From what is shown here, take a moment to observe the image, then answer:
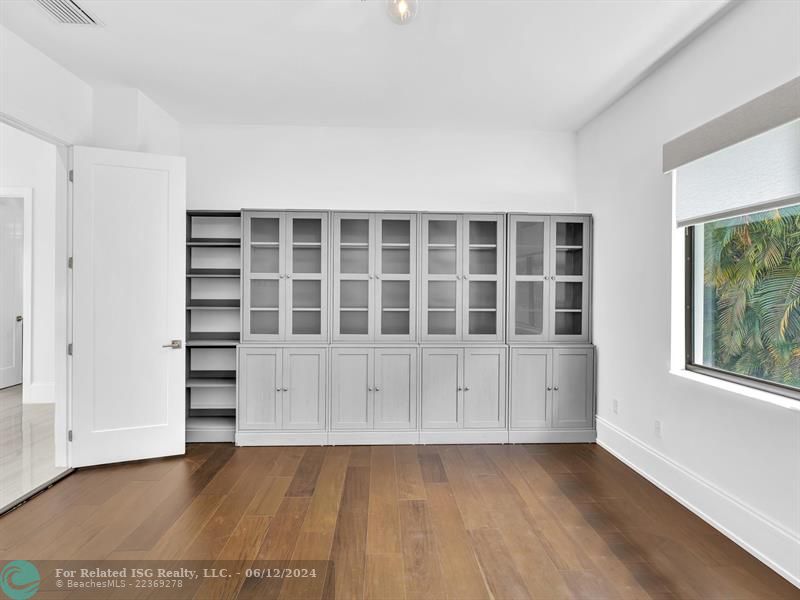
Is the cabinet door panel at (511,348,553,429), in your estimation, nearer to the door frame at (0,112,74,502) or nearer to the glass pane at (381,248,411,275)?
the glass pane at (381,248,411,275)

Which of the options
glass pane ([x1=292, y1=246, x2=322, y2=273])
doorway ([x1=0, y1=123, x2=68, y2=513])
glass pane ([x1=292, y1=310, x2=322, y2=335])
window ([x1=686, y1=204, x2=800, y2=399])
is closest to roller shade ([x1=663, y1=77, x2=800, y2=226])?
window ([x1=686, y1=204, x2=800, y2=399])

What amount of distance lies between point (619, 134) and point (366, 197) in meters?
2.23

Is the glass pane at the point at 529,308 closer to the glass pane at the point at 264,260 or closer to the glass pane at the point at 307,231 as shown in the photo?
the glass pane at the point at 307,231

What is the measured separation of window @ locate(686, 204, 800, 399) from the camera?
7.84 feet

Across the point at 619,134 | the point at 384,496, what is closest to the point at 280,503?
the point at 384,496

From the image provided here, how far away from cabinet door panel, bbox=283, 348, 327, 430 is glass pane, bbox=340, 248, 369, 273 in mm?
759

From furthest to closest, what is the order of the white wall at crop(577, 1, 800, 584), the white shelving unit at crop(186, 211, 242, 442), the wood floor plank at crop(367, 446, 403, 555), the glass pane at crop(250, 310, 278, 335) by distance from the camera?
the white shelving unit at crop(186, 211, 242, 442) < the glass pane at crop(250, 310, 278, 335) < the wood floor plank at crop(367, 446, 403, 555) < the white wall at crop(577, 1, 800, 584)

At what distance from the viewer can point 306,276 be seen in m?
4.19

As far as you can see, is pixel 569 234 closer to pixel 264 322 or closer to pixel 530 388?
pixel 530 388

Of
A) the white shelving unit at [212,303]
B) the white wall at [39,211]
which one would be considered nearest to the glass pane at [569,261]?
the white shelving unit at [212,303]

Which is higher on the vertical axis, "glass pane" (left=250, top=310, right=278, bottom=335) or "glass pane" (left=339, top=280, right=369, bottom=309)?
"glass pane" (left=339, top=280, right=369, bottom=309)

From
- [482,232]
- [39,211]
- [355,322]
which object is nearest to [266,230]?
[355,322]

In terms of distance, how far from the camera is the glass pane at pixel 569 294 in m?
4.36

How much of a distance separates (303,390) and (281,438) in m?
0.45
